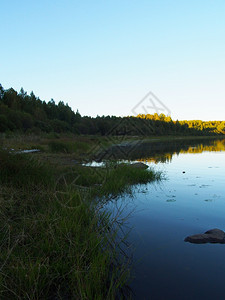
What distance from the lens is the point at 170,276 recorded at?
161 inches

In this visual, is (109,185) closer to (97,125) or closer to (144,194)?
(144,194)

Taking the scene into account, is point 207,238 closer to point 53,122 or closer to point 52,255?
point 52,255

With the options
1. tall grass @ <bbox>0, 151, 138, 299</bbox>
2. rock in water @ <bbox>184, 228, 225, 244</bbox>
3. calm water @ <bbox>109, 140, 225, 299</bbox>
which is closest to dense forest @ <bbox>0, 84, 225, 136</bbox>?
calm water @ <bbox>109, 140, 225, 299</bbox>

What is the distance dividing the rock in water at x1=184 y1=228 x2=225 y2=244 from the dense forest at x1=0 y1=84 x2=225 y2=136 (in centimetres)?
3933

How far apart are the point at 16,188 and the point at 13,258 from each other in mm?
3046

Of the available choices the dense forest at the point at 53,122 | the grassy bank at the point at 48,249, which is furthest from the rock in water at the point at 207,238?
the dense forest at the point at 53,122

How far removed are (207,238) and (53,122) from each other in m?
71.8

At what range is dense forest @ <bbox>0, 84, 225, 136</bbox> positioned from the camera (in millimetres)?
54531

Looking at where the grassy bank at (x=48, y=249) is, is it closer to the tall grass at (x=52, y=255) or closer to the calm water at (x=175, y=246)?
the tall grass at (x=52, y=255)

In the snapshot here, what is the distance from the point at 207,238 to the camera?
5.42 metres

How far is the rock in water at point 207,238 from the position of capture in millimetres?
5357

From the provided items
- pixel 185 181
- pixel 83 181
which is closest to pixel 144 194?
pixel 83 181

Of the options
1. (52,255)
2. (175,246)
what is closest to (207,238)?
(175,246)

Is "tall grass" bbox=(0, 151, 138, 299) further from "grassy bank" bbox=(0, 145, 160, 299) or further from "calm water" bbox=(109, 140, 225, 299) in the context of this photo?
"calm water" bbox=(109, 140, 225, 299)
